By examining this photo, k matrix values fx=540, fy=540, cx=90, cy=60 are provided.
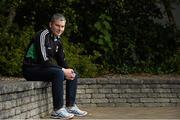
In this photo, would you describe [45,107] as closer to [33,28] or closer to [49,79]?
[49,79]

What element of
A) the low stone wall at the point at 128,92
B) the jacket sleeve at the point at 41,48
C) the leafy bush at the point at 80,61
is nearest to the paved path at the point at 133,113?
the low stone wall at the point at 128,92

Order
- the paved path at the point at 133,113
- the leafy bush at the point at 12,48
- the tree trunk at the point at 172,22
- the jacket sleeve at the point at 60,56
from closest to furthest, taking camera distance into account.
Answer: the jacket sleeve at the point at 60,56 < the paved path at the point at 133,113 < the leafy bush at the point at 12,48 < the tree trunk at the point at 172,22

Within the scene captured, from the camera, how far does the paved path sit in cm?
780

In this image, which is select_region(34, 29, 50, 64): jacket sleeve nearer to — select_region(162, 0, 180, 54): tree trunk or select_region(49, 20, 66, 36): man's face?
select_region(49, 20, 66, 36): man's face

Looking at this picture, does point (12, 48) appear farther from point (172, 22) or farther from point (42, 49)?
point (172, 22)

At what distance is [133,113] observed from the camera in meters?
8.45

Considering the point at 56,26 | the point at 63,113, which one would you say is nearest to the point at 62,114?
the point at 63,113

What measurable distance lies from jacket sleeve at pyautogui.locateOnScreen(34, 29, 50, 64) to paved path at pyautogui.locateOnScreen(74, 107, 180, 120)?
0.94 meters

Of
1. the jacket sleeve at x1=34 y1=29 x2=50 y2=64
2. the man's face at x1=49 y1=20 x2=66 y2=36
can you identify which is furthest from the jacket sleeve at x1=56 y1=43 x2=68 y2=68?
the jacket sleeve at x1=34 y1=29 x2=50 y2=64

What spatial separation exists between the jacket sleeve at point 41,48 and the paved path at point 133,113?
94 centimetres

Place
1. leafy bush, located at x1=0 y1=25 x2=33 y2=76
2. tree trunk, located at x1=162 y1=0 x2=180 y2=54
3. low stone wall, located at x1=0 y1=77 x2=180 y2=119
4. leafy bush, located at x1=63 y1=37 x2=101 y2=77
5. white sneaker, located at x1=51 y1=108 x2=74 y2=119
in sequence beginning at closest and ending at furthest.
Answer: white sneaker, located at x1=51 y1=108 x2=74 y2=119 < low stone wall, located at x1=0 y1=77 x2=180 y2=119 < leafy bush, located at x1=0 y1=25 x2=33 y2=76 < leafy bush, located at x1=63 y1=37 x2=101 y2=77 < tree trunk, located at x1=162 y1=0 x2=180 y2=54

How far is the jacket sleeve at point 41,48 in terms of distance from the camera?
7.18 meters

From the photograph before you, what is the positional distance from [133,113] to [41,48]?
81.9 inches

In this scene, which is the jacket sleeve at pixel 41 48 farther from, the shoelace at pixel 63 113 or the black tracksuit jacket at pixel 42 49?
the shoelace at pixel 63 113
